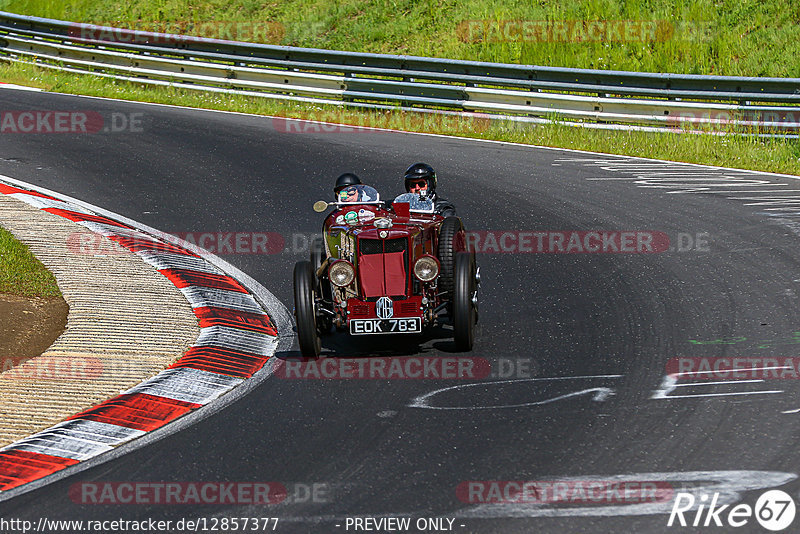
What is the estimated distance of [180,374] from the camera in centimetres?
753

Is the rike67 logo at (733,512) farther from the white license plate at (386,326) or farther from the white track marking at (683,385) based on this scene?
the white license plate at (386,326)

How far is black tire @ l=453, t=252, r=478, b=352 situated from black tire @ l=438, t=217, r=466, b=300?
14 centimetres

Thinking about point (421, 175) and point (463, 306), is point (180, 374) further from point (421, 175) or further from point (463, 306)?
point (421, 175)

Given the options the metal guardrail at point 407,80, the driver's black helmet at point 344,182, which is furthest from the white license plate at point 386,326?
the metal guardrail at point 407,80

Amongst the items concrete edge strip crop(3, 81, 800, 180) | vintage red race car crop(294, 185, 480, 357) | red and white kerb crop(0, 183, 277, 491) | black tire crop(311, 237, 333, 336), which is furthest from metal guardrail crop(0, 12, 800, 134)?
black tire crop(311, 237, 333, 336)

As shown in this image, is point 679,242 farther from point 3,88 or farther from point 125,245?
point 3,88

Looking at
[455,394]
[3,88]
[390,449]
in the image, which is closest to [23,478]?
[390,449]

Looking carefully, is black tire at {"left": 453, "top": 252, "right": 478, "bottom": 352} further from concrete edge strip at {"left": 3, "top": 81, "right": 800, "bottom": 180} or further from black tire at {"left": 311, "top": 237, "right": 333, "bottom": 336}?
concrete edge strip at {"left": 3, "top": 81, "right": 800, "bottom": 180}

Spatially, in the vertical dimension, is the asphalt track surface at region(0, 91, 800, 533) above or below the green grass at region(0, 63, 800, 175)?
below

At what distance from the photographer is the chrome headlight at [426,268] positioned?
7895 millimetres

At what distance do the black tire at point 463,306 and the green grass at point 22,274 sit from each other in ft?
13.0

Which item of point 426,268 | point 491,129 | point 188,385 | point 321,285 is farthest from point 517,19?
point 188,385

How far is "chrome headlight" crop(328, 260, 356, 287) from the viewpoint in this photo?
7949 millimetres

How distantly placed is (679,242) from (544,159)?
15.0 feet
